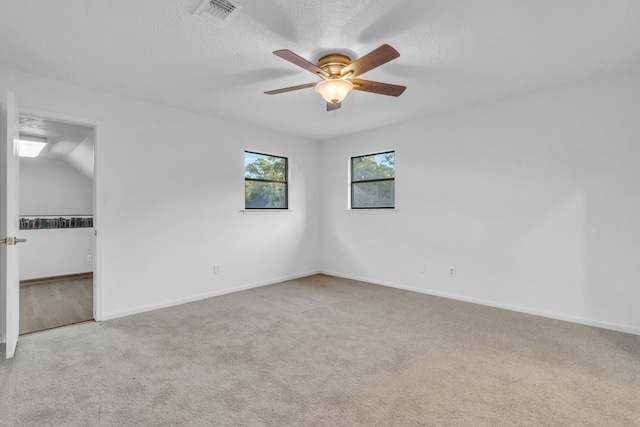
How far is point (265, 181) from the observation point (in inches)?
193

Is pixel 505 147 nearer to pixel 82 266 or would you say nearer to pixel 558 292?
pixel 558 292

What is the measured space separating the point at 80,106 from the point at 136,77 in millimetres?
731

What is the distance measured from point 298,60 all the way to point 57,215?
225 inches

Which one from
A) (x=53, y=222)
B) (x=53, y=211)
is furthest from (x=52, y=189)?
(x=53, y=222)

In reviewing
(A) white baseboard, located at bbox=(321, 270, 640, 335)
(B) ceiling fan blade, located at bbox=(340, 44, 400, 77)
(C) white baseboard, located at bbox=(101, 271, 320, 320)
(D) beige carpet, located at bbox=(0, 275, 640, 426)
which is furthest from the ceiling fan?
(C) white baseboard, located at bbox=(101, 271, 320, 320)

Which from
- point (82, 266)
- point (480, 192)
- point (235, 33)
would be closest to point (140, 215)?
point (235, 33)

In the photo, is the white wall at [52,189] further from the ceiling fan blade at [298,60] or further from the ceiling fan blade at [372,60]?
the ceiling fan blade at [372,60]

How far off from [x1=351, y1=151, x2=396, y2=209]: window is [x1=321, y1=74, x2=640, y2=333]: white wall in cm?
18

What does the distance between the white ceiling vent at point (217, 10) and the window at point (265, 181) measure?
2.64 metres

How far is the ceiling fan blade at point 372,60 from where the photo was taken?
6.47 ft

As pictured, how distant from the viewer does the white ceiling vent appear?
6.20ft

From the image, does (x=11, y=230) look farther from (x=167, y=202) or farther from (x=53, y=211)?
(x=53, y=211)

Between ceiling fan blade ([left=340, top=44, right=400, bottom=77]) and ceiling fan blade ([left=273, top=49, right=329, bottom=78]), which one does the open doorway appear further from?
ceiling fan blade ([left=340, top=44, right=400, bottom=77])

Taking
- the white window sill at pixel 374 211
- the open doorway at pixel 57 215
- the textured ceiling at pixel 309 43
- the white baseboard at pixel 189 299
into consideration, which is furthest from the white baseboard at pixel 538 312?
the open doorway at pixel 57 215
